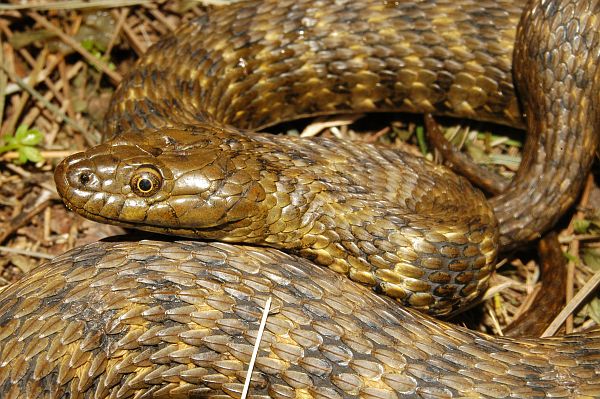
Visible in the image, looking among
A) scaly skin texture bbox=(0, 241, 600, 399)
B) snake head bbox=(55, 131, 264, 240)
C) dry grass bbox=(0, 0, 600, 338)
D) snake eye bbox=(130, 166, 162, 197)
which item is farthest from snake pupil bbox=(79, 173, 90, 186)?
dry grass bbox=(0, 0, 600, 338)

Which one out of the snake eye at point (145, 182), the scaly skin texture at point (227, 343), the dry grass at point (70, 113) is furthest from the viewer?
the dry grass at point (70, 113)

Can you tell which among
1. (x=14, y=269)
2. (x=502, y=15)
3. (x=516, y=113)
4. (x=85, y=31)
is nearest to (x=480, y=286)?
(x=516, y=113)

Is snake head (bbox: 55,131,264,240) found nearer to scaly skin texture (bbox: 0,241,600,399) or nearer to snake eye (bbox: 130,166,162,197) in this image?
snake eye (bbox: 130,166,162,197)

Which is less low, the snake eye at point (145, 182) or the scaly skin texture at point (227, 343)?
the snake eye at point (145, 182)

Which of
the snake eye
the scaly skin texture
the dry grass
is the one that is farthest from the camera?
the dry grass

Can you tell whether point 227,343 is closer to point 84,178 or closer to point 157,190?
point 157,190

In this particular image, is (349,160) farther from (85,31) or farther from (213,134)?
(85,31)

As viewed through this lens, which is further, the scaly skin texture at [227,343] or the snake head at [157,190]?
the snake head at [157,190]

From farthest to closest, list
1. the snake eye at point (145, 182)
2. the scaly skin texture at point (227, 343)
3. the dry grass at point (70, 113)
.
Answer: the dry grass at point (70, 113) → the snake eye at point (145, 182) → the scaly skin texture at point (227, 343)

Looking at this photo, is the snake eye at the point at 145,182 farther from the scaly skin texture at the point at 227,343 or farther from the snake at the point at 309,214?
the scaly skin texture at the point at 227,343

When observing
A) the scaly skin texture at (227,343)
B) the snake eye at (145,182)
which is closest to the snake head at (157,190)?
the snake eye at (145,182)
